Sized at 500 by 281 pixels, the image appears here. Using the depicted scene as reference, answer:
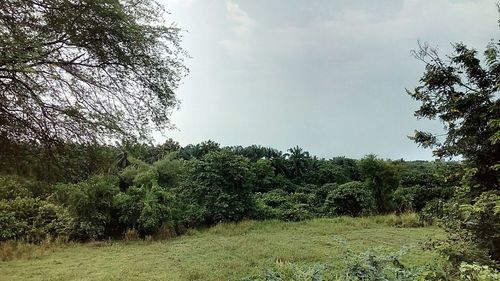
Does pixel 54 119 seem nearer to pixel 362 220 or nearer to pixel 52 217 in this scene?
pixel 52 217

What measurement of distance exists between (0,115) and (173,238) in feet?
26.9

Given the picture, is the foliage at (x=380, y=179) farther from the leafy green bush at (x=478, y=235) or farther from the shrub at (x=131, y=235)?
the leafy green bush at (x=478, y=235)

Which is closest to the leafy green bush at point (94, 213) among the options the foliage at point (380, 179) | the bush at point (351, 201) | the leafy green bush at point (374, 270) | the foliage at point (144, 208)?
the foliage at point (144, 208)

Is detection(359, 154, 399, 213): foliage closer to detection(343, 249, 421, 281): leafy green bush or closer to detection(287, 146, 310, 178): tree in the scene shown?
detection(287, 146, 310, 178): tree

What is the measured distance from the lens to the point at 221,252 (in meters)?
8.53

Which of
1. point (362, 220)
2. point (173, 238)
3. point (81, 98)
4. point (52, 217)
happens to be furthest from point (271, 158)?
point (81, 98)

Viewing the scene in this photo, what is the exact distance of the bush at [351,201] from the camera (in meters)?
14.4

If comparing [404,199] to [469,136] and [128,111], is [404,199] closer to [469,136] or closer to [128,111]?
[469,136]

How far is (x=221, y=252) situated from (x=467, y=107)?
19.1 ft

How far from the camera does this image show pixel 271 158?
2006 cm

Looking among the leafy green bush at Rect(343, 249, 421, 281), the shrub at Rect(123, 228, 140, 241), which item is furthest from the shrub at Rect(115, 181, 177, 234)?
the leafy green bush at Rect(343, 249, 421, 281)

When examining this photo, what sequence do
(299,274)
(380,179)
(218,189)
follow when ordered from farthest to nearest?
(380,179) → (218,189) → (299,274)

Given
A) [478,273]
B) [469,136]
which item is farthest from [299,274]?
[469,136]

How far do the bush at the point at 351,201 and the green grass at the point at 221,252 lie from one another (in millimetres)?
1780
